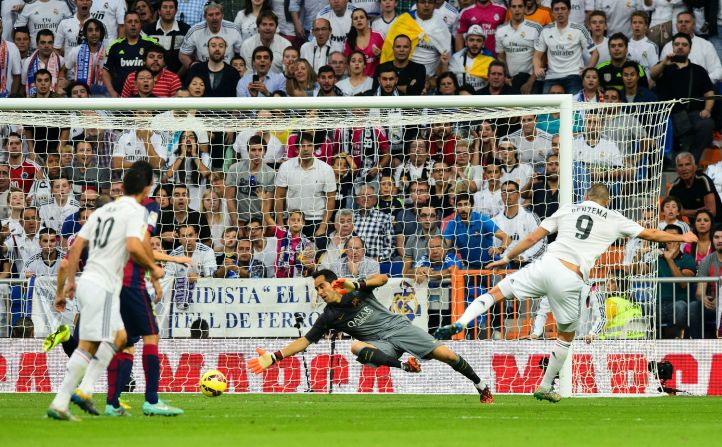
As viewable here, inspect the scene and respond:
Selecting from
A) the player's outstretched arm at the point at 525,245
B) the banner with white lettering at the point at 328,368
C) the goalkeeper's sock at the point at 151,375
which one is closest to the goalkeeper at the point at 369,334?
the player's outstretched arm at the point at 525,245

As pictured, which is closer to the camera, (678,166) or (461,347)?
(461,347)

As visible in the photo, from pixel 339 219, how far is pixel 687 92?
253 inches

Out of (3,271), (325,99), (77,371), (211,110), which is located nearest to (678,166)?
(325,99)

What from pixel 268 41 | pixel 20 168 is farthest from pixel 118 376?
pixel 268 41

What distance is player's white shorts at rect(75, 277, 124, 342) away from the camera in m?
10.2

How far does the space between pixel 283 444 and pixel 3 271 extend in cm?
1032

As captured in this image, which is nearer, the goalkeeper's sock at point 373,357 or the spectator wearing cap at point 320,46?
the goalkeeper's sock at point 373,357

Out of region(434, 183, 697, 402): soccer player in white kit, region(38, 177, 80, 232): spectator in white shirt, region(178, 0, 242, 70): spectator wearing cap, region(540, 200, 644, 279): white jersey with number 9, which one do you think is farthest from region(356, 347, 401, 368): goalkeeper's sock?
region(178, 0, 242, 70): spectator wearing cap

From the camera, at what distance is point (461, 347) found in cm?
1653

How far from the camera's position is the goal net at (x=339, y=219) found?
16.1m

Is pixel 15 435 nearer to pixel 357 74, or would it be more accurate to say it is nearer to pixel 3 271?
pixel 3 271

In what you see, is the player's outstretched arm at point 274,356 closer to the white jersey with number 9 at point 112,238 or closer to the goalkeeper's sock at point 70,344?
A: the goalkeeper's sock at point 70,344

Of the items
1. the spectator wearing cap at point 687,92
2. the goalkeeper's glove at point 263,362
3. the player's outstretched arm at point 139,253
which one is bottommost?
the goalkeeper's glove at point 263,362

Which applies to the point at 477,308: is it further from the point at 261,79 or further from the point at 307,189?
the point at 261,79
